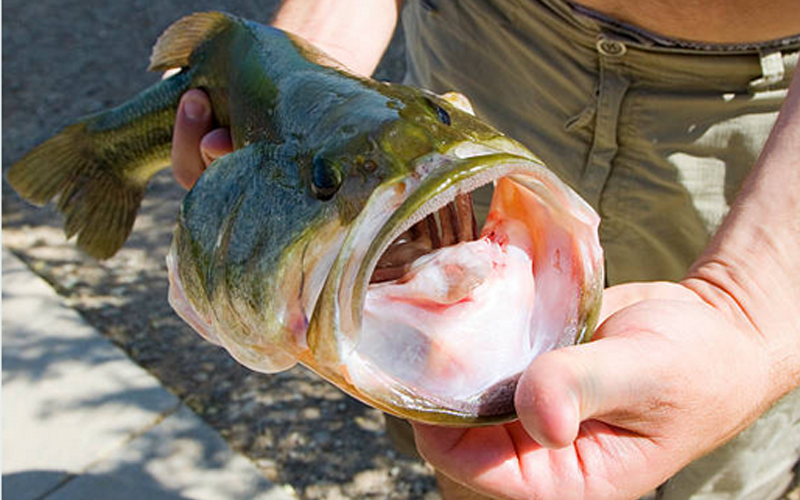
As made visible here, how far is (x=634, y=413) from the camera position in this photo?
1.51 m

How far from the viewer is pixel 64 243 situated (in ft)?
16.1

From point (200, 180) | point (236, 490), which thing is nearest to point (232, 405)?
point (236, 490)

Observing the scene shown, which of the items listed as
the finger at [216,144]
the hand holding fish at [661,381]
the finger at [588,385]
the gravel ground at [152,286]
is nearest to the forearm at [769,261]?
the hand holding fish at [661,381]

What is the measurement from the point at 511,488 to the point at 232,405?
250 cm

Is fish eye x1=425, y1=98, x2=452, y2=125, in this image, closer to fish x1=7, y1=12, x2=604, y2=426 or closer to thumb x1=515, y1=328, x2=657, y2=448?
fish x1=7, y1=12, x2=604, y2=426

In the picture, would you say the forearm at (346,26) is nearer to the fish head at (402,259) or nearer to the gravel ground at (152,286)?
the fish head at (402,259)

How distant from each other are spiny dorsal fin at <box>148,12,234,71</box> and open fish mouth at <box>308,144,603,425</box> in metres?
1.14

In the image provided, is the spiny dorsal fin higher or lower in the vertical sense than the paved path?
higher

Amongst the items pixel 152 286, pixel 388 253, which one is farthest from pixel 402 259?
pixel 152 286

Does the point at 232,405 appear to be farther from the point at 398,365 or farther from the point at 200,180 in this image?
the point at 398,365

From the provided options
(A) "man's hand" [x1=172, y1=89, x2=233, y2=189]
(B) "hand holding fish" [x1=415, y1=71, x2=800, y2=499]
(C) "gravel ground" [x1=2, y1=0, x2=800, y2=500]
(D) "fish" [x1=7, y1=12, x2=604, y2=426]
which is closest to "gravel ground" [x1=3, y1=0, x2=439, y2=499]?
(C) "gravel ground" [x1=2, y1=0, x2=800, y2=500]

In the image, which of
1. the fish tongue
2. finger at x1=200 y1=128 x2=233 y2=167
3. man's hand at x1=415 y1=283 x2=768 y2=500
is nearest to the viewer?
man's hand at x1=415 y1=283 x2=768 y2=500

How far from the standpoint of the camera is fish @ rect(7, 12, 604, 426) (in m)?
1.36

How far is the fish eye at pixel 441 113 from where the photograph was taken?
1.53m
